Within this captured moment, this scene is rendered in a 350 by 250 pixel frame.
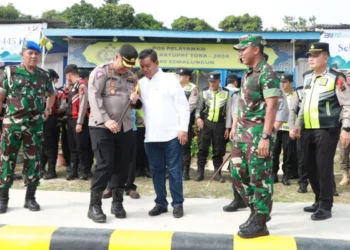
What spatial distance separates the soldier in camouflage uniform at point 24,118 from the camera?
170 inches

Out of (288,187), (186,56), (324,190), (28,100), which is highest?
(186,56)

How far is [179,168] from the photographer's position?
170 inches

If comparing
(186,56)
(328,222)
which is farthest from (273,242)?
(186,56)

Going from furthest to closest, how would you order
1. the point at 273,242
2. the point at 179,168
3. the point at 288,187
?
the point at 288,187 < the point at 179,168 < the point at 273,242

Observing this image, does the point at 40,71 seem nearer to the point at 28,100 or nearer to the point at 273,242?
the point at 28,100

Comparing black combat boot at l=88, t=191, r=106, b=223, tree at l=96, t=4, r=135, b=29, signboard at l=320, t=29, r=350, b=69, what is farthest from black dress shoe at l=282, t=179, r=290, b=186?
tree at l=96, t=4, r=135, b=29

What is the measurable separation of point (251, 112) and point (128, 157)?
1476 millimetres

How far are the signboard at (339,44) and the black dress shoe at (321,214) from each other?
10454mm

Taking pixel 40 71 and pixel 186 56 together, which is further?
pixel 186 56

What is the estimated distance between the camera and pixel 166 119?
4266mm

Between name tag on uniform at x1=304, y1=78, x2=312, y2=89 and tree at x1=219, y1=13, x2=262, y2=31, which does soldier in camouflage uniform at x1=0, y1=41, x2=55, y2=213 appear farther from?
tree at x1=219, y1=13, x2=262, y2=31

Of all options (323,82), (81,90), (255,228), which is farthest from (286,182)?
(81,90)

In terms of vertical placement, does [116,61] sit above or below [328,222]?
above

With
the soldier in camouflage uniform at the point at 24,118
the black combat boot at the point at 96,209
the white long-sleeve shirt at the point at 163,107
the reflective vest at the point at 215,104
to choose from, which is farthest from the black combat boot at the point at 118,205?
the reflective vest at the point at 215,104
